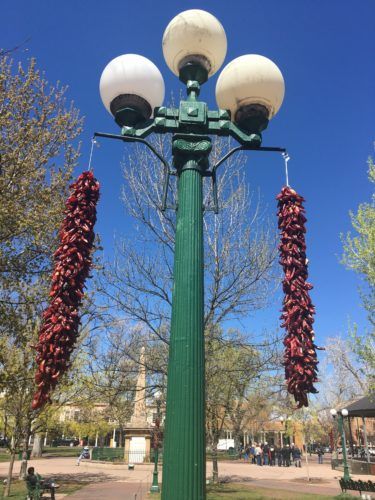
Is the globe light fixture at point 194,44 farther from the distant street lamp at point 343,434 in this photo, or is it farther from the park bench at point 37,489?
the distant street lamp at point 343,434

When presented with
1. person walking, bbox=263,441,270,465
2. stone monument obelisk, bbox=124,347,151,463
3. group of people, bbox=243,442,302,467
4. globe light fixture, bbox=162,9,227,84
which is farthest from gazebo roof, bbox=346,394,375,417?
globe light fixture, bbox=162,9,227,84

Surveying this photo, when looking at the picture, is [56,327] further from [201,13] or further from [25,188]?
[25,188]

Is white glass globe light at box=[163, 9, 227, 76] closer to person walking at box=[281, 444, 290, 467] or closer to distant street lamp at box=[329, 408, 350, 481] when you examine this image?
distant street lamp at box=[329, 408, 350, 481]

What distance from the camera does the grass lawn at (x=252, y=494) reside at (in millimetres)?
12875

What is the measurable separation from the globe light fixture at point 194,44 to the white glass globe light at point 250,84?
0.60 ft

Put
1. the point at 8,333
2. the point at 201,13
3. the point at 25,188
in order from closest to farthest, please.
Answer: the point at 201,13 → the point at 25,188 → the point at 8,333

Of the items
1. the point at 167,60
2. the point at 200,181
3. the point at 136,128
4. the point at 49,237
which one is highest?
the point at 49,237

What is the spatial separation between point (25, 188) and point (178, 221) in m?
6.72

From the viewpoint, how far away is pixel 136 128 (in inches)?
151

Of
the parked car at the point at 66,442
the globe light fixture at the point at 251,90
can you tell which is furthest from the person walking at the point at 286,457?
the parked car at the point at 66,442

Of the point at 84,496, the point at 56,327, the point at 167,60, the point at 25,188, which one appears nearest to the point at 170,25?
the point at 167,60

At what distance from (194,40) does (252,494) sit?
47.0ft

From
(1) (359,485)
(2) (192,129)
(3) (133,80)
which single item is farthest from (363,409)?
(3) (133,80)

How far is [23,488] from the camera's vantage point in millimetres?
15484
